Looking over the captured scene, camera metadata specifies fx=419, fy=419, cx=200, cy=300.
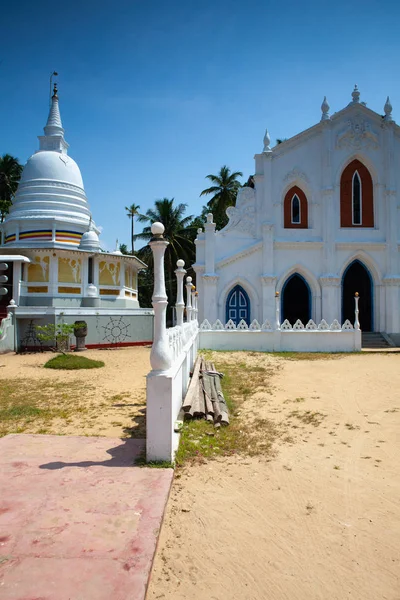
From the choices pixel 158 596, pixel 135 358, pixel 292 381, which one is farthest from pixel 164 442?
pixel 135 358

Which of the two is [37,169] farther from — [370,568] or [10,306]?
[370,568]

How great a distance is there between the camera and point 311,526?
3623 millimetres

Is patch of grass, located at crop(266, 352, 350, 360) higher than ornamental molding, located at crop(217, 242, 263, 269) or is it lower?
lower

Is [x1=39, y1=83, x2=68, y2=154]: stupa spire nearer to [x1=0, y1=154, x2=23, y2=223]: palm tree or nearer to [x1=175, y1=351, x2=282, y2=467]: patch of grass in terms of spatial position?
[x1=0, y1=154, x2=23, y2=223]: palm tree

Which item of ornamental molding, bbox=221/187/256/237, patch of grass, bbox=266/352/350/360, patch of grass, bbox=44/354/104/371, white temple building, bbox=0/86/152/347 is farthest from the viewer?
ornamental molding, bbox=221/187/256/237

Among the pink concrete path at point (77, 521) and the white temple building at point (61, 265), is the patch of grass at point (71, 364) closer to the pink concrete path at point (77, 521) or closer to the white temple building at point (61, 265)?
the white temple building at point (61, 265)

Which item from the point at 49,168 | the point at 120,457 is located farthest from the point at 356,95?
the point at 120,457

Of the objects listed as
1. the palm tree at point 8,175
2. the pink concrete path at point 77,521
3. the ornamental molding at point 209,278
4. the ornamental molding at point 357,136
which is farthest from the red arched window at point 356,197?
the palm tree at point 8,175

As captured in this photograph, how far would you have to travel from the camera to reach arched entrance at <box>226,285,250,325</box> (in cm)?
2219

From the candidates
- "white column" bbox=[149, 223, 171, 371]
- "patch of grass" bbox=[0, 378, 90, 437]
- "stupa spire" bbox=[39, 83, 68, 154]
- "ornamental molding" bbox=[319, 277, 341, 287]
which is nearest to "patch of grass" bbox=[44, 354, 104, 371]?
"patch of grass" bbox=[0, 378, 90, 437]

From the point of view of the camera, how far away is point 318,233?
22562mm

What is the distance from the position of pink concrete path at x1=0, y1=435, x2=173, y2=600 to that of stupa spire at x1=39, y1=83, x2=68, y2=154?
2617cm

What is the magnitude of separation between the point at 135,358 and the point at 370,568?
46.0 ft

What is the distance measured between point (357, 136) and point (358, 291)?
27.7ft
